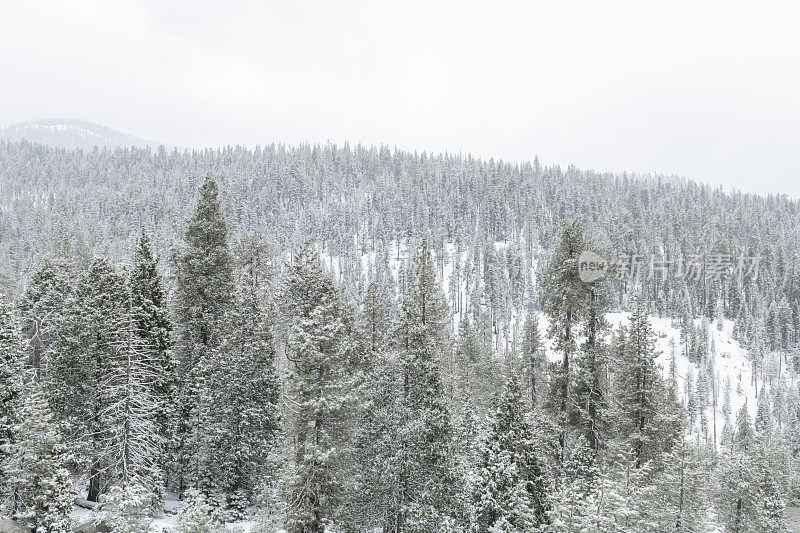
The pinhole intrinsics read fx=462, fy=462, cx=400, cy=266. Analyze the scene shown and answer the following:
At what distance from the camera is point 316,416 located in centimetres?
1819

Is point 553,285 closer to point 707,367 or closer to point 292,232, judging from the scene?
point 707,367

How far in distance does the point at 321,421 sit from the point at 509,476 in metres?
7.41

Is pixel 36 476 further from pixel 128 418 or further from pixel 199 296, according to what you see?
pixel 199 296

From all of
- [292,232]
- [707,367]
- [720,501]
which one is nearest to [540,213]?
[707,367]

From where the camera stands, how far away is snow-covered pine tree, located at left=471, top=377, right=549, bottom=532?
1584 cm

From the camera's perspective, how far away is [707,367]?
10162cm

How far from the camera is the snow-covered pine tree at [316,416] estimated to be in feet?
58.0

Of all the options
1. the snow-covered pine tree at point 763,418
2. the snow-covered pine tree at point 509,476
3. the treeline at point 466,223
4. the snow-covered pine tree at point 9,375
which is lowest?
the snow-covered pine tree at point 763,418

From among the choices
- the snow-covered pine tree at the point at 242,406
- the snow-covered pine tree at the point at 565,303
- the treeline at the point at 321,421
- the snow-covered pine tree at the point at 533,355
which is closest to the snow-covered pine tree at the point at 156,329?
the treeline at the point at 321,421

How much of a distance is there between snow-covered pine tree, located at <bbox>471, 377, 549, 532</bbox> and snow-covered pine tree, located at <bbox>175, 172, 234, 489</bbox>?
1462 centimetres

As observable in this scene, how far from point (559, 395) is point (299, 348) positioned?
11.9 meters

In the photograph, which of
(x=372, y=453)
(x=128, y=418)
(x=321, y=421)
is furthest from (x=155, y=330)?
(x=372, y=453)

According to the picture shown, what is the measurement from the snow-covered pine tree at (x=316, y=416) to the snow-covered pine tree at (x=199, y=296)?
739 cm

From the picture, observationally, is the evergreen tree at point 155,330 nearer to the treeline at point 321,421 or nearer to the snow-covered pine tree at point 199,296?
the treeline at point 321,421
